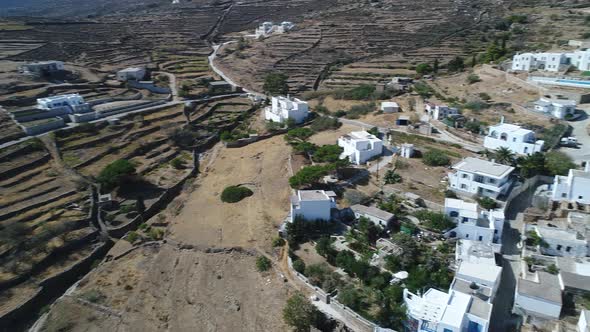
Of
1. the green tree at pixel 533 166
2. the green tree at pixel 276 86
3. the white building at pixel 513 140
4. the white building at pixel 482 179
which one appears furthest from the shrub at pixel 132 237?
the green tree at pixel 276 86

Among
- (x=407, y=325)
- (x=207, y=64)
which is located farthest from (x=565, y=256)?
(x=207, y=64)

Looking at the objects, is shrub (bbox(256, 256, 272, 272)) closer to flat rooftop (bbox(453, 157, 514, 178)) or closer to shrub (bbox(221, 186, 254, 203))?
shrub (bbox(221, 186, 254, 203))

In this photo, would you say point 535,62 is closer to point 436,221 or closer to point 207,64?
point 436,221

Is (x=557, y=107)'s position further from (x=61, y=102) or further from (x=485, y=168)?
(x=61, y=102)

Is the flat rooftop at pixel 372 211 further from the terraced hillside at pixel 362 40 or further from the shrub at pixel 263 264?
the terraced hillside at pixel 362 40

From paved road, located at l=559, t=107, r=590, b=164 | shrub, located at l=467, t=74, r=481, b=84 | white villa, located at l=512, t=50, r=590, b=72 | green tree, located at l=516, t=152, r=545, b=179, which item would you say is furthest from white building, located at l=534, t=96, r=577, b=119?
shrub, located at l=467, t=74, r=481, b=84

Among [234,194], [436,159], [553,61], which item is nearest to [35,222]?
[234,194]

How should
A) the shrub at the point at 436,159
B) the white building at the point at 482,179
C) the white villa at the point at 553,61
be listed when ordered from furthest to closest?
the white villa at the point at 553,61 < the shrub at the point at 436,159 < the white building at the point at 482,179
